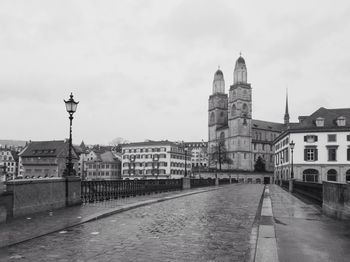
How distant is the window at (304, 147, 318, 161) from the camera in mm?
66375

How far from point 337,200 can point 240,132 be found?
11547cm

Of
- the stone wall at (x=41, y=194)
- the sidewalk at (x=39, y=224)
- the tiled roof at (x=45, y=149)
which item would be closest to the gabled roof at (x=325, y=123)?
the stone wall at (x=41, y=194)

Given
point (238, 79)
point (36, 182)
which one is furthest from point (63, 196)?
point (238, 79)

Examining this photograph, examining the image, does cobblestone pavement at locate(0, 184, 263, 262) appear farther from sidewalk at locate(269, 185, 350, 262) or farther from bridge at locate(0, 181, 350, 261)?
sidewalk at locate(269, 185, 350, 262)

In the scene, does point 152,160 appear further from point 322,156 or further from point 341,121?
point 341,121

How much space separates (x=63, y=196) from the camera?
46.1ft

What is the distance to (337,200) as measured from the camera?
1217 cm

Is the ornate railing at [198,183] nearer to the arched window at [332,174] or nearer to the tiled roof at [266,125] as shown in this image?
the arched window at [332,174]

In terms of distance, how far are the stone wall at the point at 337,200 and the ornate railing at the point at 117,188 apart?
10.1 meters

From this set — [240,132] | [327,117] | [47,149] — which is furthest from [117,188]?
[240,132]

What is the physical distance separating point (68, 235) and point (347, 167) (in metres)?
65.2

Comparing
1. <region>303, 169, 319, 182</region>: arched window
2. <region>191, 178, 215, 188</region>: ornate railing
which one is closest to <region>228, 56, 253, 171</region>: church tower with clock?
<region>303, 169, 319, 182</region>: arched window

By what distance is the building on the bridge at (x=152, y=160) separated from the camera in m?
123

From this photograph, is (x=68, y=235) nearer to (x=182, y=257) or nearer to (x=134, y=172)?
(x=182, y=257)
